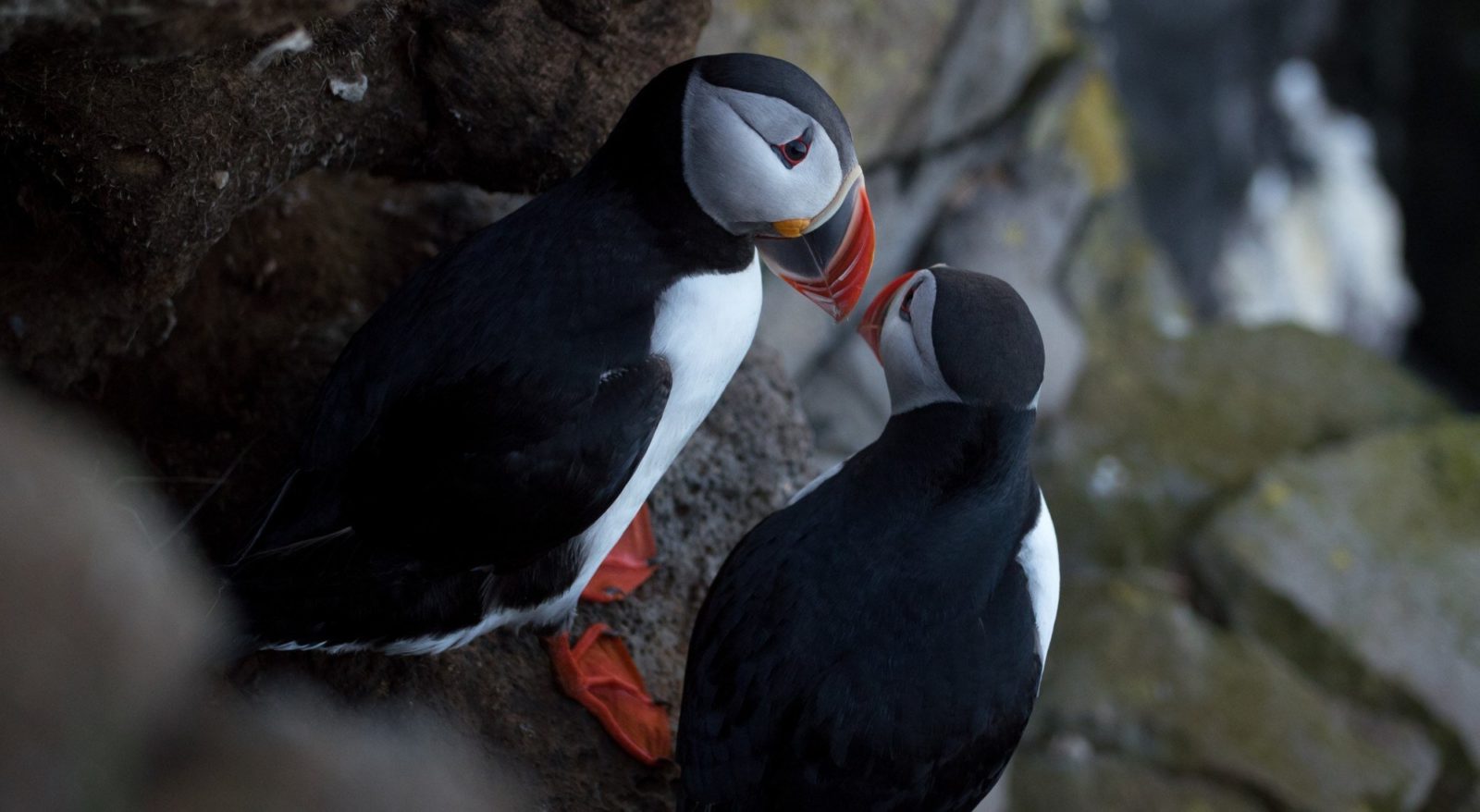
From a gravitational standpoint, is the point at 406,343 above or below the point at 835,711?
above

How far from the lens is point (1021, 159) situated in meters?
6.14

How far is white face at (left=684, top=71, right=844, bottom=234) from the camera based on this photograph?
2.31 meters

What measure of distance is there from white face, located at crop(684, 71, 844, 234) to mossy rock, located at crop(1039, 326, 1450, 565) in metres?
3.73

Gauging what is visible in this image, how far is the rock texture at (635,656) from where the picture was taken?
8.34 feet

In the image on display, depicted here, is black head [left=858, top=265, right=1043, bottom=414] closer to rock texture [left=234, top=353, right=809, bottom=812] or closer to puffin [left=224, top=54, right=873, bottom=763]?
puffin [left=224, top=54, right=873, bottom=763]

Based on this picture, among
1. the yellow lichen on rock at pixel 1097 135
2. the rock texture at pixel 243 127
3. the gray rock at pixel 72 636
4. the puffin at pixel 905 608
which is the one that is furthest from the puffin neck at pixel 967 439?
the yellow lichen on rock at pixel 1097 135

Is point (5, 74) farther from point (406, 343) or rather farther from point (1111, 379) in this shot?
point (1111, 379)

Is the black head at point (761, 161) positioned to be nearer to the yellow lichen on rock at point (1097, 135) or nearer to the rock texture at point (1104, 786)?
the rock texture at point (1104, 786)

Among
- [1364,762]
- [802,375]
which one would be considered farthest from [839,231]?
[1364,762]

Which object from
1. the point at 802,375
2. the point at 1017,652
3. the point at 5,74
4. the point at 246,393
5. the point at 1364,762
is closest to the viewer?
the point at 5,74

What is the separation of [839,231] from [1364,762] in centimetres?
352

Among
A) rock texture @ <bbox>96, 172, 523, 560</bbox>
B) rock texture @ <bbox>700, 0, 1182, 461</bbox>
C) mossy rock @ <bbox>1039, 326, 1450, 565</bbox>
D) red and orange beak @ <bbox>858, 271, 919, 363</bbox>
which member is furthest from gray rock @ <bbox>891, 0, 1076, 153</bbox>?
red and orange beak @ <bbox>858, 271, 919, 363</bbox>

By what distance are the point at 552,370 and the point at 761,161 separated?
0.55 m

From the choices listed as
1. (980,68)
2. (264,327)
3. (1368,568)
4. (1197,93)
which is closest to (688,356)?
(264,327)
